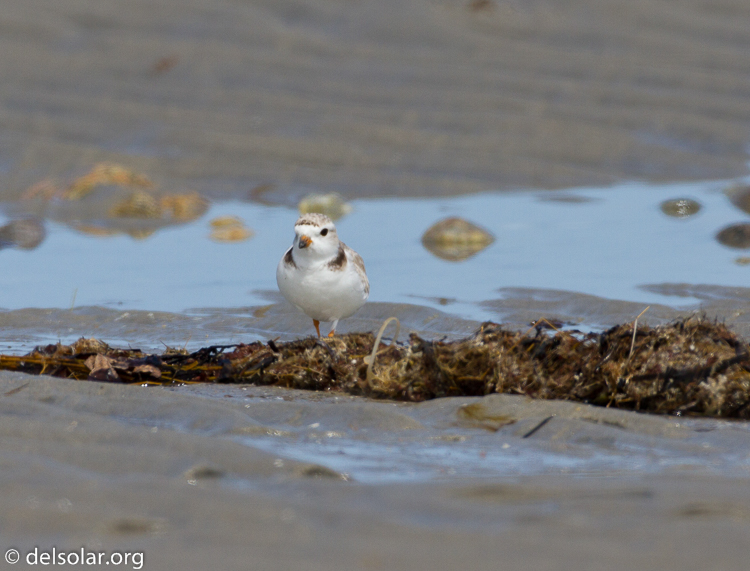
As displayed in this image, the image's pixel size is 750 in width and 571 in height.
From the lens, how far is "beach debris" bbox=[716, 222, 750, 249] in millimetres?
8945

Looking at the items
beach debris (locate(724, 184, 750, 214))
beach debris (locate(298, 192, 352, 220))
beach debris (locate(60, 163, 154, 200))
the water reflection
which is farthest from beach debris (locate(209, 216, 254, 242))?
beach debris (locate(724, 184, 750, 214))

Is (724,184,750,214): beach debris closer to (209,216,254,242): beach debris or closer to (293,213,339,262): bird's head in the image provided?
(209,216,254,242): beach debris

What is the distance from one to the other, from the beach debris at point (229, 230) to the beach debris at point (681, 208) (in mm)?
4260

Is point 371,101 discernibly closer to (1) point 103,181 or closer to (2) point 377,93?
(2) point 377,93

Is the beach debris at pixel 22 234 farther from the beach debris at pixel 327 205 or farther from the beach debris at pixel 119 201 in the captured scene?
the beach debris at pixel 327 205

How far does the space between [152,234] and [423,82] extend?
413 cm

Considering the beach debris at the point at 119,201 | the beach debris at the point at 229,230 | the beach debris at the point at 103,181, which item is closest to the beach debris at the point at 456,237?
the beach debris at the point at 229,230

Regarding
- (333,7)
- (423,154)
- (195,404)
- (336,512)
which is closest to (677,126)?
(423,154)

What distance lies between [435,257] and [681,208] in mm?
2935

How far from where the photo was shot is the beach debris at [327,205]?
10414 millimetres

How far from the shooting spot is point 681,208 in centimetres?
1010

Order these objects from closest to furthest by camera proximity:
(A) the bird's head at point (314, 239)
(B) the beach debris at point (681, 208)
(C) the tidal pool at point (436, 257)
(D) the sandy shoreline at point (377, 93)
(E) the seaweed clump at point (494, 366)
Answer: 1. (E) the seaweed clump at point (494, 366)
2. (A) the bird's head at point (314, 239)
3. (C) the tidal pool at point (436, 257)
4. (B) the beach debris at point (681, 208)
5. (D) the sandy shoreline at point (377, 93)

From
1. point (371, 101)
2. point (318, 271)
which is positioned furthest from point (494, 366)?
point (371, 101)

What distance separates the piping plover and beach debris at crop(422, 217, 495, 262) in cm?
405
